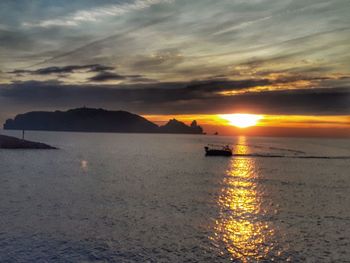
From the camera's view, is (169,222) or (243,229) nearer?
(243,229)

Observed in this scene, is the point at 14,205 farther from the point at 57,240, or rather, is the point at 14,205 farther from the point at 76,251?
the point at 76,251

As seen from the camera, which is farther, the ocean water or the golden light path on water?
the golden light path on water

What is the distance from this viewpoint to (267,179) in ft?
306

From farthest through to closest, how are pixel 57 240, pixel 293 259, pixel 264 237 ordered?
pixel 264 237
pixel 57 240
pixel 293 259

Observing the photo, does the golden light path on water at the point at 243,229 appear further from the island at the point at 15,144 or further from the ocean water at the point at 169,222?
the island at the point at 15,144

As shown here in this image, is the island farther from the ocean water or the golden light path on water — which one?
the golden light path on water

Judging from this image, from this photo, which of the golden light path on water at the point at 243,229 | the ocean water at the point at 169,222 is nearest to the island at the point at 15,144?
the ocean water at the point at 169,222

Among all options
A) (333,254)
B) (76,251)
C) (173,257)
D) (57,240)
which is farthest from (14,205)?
(333,254)

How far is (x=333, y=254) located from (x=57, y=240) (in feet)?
86.9

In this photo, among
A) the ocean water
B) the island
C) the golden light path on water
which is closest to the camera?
the ocean water

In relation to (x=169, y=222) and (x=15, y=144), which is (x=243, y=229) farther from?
(x=15, y=144)

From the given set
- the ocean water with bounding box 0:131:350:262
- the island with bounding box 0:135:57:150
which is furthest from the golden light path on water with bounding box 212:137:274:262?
the island with bounding box 0:135:57:150

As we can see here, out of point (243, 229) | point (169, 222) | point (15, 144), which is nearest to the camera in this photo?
point (243, 229)

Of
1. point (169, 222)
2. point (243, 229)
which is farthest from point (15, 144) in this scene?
point (243, 229)
